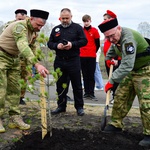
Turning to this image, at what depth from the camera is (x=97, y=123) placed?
554 cm

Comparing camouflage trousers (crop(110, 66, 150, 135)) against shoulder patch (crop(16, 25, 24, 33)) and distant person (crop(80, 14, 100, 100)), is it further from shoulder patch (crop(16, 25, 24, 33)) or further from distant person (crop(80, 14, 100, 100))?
distant person (crop(80, 14, 100, 100))

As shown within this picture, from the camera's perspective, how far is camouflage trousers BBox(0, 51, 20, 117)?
4879 millimetres

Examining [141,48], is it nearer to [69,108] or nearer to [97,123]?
[97,123]

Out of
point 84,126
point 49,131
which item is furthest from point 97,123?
point 49,131

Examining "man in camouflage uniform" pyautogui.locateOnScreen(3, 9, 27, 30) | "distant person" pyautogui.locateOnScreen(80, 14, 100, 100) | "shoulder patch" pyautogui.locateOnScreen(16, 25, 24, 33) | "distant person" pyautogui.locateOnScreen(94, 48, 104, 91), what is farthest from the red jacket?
"shoulder patch" pyautogui.locateOnScreen(16, 25, 24, 33)

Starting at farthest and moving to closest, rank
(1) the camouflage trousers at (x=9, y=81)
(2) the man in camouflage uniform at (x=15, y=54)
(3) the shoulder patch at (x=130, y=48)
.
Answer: (1) the camouflage trousers at (x=9, y=81)
(2) the man in camouflage uniform at (x=15, y=54)
(3) the shoulder patch at (x=130, y=48)

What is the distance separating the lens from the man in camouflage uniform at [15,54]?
4.27m

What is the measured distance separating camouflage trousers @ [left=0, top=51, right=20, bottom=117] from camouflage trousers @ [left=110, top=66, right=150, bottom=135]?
1.76 m

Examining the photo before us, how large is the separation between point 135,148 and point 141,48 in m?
1.47

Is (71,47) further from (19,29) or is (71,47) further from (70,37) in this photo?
(19,29)

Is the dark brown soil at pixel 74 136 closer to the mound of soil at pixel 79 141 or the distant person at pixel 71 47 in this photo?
the mound of soil at pixel 79 141

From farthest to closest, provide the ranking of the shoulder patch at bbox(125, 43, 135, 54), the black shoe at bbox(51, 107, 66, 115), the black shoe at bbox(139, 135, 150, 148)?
the black shoe at bbox(51, 107, 66, 115), the black shoe at bbox(139, 135, 150, 148), the shoulder patch at bbox(125, 43, 135, 54)

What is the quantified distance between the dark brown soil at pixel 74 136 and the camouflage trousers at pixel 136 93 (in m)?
0.32

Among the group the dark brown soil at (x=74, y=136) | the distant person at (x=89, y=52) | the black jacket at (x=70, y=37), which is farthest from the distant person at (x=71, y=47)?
the distant person at (x=89, y=52)
